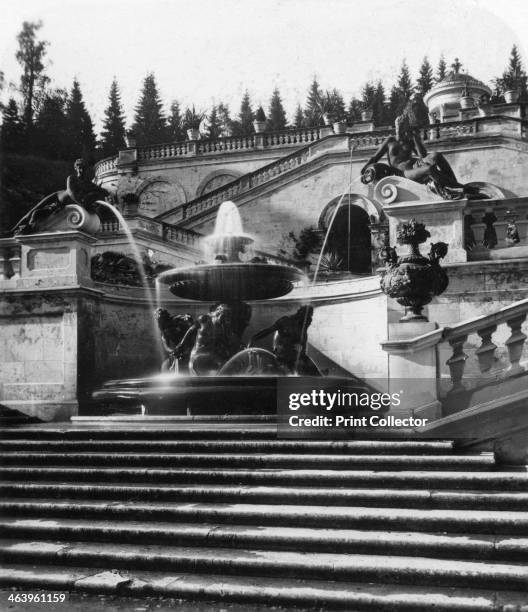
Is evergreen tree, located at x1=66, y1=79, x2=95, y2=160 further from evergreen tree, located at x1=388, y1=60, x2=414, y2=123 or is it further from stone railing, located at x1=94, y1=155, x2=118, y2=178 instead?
evergreen tree, located at x1=388, y1=60, x2=414, y2=123

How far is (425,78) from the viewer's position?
8356 centimetres

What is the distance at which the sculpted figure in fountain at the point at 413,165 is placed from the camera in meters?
12.2

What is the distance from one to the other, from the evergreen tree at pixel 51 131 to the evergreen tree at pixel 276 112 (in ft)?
90.3

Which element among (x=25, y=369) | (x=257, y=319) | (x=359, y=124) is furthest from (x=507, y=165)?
(x=25, y=369)

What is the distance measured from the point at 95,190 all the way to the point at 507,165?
21494 mm

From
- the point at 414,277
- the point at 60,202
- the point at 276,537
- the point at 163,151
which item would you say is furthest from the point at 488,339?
the point at 163,151

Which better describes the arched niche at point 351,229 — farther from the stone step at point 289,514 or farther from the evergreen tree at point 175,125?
the evergreen tree at point 175,125

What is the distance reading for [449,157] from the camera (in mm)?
31875

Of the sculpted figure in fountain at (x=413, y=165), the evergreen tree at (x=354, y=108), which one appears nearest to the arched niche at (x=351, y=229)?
the sculpted figure in fountain at (x=413, y=165)

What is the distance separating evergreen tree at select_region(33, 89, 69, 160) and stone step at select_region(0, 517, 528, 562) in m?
57.5

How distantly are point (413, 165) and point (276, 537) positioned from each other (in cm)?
825

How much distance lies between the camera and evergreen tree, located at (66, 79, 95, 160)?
63281mm

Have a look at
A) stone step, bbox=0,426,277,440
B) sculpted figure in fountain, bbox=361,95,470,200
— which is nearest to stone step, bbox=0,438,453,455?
stone step, bbox=0,426,277,440

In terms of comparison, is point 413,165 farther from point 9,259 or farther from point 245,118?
point 245,118
